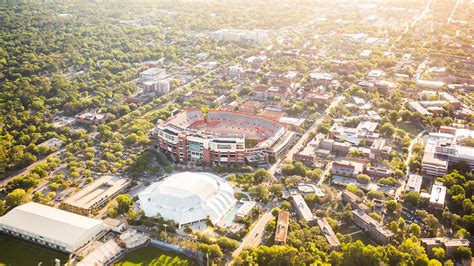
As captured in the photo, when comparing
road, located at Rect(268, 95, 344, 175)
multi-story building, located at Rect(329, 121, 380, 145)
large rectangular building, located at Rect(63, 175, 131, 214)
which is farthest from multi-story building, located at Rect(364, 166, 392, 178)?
large rectangular building, located at Rect(63, 175, 131, 214)

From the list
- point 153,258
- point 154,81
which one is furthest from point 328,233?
point 154,81

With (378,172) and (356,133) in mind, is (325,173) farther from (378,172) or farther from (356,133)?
(356,133)

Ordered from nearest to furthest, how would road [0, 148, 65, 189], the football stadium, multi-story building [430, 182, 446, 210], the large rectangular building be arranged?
multi-story building [430, 182, 446, 210], the large rectangular building, road [0, 148, 65, 189], the football stadium

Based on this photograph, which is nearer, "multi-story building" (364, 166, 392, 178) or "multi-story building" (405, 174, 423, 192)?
"multi-story building" (405, 174, 423, 192)

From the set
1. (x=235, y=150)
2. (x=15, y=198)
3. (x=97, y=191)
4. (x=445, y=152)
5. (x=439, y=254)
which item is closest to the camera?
(x=439, y=254)

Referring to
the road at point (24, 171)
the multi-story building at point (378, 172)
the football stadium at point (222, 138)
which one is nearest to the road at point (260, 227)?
the football stadium at point (222, 138)

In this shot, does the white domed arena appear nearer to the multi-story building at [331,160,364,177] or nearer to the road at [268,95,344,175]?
the road at [268,95,344,175]

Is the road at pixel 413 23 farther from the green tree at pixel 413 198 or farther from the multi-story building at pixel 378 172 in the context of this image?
the green tree at pixel 413 198
